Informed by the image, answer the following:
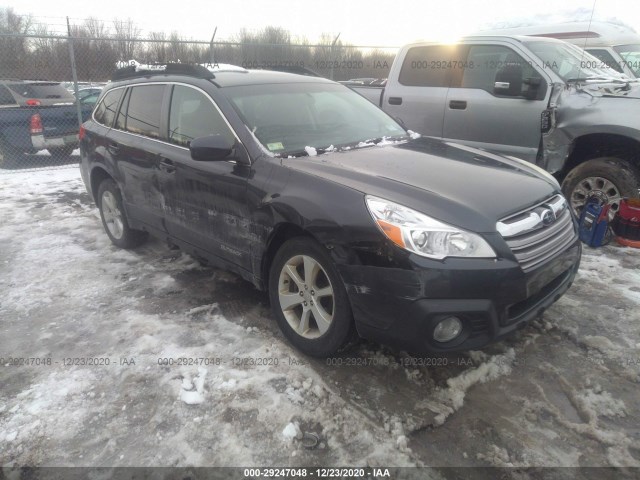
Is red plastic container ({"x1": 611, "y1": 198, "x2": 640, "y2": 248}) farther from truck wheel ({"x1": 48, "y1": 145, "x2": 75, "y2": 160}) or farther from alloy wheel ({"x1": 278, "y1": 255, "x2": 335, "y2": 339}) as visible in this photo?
truck wheel ({"x1": 48, "y1": 145, "x2": 75, "y2": 160})

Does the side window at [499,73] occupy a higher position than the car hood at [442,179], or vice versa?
the side window at [499,73]

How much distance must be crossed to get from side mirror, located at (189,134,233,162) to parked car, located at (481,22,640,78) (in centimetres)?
581

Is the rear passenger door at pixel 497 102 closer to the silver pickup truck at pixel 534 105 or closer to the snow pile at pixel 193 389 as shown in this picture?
the silver pickup truck at pixel 534 105

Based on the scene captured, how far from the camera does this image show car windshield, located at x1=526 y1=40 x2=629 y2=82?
5.16m

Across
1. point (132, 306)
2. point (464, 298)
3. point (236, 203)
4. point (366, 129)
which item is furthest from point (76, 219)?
point (464, 298)

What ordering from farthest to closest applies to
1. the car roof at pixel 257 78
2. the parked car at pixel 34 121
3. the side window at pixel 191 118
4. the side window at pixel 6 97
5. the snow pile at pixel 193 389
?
the side window at pixel 6 97 < the parked car at pixel 34 121 < the car roof at pixel 257 78 < the side window at pixel 191 118 < the snow pile at pixel 193 389

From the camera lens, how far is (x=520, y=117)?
17.0ft

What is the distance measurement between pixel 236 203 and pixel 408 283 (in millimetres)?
1404

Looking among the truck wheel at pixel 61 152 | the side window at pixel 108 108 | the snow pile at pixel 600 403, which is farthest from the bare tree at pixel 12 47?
the snow pile at pixel 600 403

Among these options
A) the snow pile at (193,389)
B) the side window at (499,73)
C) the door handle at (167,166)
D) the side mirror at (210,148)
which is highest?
the side window at (499,73)

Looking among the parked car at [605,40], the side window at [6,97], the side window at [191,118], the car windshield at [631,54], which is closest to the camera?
the side window at [191,118]

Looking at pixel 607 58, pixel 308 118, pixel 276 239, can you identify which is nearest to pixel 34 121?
pixel 308 118

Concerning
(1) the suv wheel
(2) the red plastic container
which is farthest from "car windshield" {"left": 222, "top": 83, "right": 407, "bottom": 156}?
(2) the red plastic container

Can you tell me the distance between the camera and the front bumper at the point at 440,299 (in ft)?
7.64
